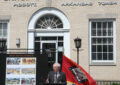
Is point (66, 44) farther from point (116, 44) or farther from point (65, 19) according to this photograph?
point (116, 44)

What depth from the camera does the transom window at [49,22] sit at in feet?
55.3

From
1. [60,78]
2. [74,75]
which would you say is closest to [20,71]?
[60,78]

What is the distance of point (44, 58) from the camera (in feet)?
27.7

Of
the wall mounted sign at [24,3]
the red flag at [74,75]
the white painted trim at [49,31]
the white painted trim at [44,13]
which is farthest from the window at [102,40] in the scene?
the red flag at [74,75]

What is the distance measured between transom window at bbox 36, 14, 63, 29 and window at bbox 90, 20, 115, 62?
190cm


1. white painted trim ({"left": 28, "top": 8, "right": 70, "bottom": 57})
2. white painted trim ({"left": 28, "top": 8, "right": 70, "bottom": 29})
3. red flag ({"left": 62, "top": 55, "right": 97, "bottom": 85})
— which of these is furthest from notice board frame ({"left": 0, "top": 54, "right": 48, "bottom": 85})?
white painted trim ({"left": 28, "top": 8, "right": 70, "bottom": 29})

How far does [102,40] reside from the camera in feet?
54.1

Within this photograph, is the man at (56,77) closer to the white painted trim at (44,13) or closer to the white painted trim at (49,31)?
the white painted trim at (49,31)

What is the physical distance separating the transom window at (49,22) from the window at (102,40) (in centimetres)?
190

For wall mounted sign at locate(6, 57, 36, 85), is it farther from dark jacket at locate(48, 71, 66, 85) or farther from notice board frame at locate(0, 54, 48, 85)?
dark jacket at locate(48, 71, 66, 85)

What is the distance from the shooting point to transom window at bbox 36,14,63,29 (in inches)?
663

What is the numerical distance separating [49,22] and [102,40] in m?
3.10

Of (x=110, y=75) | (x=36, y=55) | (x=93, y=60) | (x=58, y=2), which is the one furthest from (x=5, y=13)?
(x=36, y=55)

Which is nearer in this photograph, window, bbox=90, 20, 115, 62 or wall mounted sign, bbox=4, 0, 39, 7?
window, bbox=90, 20, 115, 62
